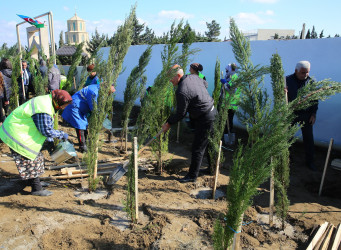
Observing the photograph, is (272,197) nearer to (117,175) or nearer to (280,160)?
(280,160)

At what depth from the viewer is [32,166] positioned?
359 centimetres

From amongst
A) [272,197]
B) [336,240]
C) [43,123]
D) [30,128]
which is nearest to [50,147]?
[30,128]

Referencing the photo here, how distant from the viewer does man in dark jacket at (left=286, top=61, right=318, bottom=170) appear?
4473 mm

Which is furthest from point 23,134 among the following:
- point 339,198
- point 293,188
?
point 339,198

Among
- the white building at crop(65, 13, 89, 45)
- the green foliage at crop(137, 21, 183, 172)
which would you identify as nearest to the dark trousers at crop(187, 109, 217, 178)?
the green foliage at crop(137, 21, 183, 172)

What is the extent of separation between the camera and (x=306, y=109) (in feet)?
16.0

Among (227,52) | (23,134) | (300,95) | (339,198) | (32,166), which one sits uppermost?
(227,52)

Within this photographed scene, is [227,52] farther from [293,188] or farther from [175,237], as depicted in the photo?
[175,237]

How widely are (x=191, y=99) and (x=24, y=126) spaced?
2.38 metres

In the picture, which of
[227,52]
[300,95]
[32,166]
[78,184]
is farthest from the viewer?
[227,52]

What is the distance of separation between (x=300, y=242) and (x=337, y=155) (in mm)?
3498

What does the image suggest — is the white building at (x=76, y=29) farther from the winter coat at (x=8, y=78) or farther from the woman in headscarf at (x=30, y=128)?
the woman in headscarf at (x=30, y=128)

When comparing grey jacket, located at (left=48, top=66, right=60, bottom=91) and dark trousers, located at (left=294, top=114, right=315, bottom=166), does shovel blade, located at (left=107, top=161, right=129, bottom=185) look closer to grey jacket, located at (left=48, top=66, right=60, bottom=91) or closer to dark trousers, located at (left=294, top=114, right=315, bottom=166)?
dark trousers, located at (left=294, top=114, right=315, bottom=166)

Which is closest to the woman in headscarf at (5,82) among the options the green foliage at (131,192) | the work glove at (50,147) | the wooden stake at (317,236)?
the work glove at (50,147)
